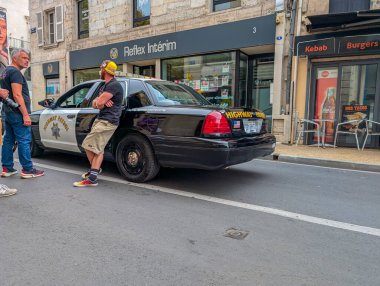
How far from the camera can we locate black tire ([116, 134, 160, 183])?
15.1ft

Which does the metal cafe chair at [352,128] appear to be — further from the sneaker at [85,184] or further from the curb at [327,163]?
the sneaker at [85,184]

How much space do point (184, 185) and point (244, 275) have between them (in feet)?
8.23

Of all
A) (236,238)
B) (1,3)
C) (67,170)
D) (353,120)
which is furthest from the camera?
(1,3)

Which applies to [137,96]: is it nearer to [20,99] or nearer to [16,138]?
[20,99]

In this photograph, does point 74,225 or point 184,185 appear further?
point 184,185

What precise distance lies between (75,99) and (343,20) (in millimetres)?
7051

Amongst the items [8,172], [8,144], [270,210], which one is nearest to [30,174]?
[8,172]

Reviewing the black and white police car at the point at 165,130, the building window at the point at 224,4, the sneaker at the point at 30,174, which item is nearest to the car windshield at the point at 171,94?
the black and white police car at the point at 165,130

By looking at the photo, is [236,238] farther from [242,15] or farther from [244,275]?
[242,15]

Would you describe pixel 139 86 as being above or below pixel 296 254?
above

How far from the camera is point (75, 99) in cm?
579

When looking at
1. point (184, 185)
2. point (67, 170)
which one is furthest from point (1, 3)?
point (184, 185)

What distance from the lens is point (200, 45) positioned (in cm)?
1097

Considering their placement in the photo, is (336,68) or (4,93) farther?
(336,68)
